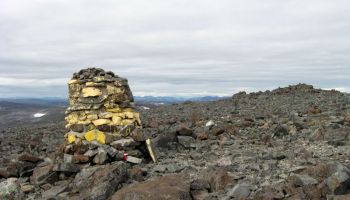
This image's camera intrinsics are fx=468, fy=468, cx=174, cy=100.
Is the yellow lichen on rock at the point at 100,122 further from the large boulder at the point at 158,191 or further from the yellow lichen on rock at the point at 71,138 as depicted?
the large boulder at the point at 158,191

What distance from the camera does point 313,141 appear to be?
1842cm

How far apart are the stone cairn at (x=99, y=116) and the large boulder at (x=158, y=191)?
389cm

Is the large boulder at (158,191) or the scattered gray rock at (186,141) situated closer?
the large boulder at (158,191)

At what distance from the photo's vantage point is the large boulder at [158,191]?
461 inches

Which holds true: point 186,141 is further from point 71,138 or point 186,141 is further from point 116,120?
point 71,138

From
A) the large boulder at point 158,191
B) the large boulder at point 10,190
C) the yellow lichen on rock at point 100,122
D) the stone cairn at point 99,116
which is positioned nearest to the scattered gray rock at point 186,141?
the stone cairn at point 99,116

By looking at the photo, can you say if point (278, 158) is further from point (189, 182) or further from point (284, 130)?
point (284, 130)

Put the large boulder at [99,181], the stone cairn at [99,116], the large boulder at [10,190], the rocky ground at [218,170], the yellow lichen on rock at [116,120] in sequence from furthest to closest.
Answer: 1. the yellow lichen on rock at [116,120]
2. the stone cairn at [99,116]
3. the large boulder at [10,190]
4. the large boulder at [99,181]
5. the rocky ground at [218,170]

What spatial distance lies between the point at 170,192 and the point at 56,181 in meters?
5.19

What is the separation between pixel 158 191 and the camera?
11.8 m

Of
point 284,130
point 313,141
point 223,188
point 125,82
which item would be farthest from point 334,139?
point 125,82

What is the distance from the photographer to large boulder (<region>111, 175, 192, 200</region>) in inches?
461

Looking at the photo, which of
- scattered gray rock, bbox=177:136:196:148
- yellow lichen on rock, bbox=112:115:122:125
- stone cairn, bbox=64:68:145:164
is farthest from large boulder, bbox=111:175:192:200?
scattered gray rock, bbox=177:136:196:148

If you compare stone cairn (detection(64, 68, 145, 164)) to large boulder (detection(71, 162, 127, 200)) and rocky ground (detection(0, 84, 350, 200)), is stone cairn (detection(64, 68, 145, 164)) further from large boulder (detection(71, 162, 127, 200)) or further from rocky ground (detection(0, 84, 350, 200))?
large boulder (detection(71, 162, 127, 200))
